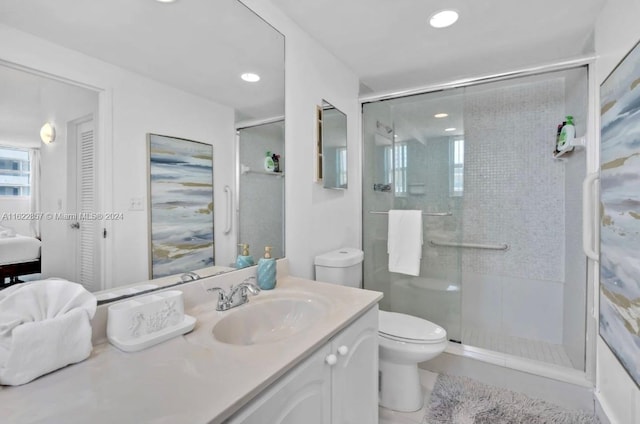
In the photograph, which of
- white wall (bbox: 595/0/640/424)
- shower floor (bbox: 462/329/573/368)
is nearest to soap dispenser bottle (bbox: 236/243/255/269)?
white wall (bbox: 595/0/640/424)

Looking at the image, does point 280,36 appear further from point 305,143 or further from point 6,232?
point 6,232

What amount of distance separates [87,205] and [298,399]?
0.82m

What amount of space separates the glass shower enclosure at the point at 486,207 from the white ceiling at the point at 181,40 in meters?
1.13

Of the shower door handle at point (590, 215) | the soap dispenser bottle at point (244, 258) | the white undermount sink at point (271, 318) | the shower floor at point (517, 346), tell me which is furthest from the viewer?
the shower floor at point (517, 346)

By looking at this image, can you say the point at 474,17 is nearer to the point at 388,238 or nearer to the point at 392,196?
the point at 392,196

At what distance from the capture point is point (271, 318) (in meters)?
1.26

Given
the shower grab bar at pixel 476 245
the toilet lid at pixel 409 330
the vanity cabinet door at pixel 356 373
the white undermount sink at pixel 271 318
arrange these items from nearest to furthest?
the vanity cabinet door at pixel 356 373, the white undermount sink at pixel 271 318, the toilet lid at pixel 409 330, the shower grab bar at pixel 476 245

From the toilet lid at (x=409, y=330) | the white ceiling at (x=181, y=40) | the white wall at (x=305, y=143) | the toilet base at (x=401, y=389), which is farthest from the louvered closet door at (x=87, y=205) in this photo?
the toilet base at (x=401, y=389)

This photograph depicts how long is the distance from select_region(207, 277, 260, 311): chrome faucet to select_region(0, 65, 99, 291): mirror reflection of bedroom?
16.1 inches

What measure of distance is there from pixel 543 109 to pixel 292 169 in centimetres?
221

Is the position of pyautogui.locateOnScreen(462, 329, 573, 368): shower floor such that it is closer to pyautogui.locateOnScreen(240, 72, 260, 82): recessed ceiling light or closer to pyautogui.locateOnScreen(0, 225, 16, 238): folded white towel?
pyautogui.locateOnScreen(240, 72, 260, 82): recessed ceiling light

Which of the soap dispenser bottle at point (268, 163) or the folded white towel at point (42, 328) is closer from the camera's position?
the folded white towel at point (42, 328)

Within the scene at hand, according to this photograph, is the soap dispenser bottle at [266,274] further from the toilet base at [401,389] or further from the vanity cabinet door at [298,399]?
the toilet base at [401,389]

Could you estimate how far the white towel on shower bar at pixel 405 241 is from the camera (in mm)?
2205
